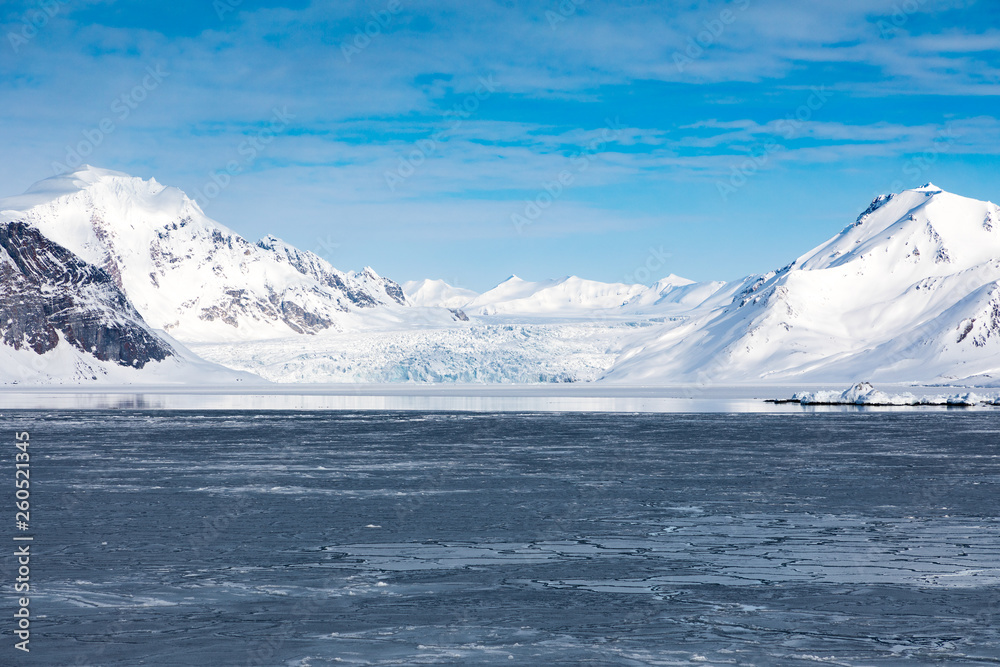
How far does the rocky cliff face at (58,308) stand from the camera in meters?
148

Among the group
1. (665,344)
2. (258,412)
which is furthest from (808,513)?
(665,344)

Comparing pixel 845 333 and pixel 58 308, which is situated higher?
pixel 58 308

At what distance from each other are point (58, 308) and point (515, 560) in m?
153

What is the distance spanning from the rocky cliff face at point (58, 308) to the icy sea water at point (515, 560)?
420 feet

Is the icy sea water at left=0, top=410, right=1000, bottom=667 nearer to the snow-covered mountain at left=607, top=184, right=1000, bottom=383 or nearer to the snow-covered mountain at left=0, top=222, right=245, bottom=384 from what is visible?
the snow-covered mountain at left=607, top=184, right=1000, bottom=383

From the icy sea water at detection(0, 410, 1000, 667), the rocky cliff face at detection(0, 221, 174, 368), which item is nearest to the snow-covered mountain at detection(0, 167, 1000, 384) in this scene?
the rocky cliff face at detection(0, 221, 174, 368)

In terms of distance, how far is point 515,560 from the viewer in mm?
14844

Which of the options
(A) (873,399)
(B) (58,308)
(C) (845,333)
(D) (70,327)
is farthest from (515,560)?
(C) (845,333)

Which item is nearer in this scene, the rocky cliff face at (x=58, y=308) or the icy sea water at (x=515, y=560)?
the icy sea water at (x=515, y=560)

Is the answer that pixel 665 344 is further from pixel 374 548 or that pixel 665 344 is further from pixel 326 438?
pixel 374 548

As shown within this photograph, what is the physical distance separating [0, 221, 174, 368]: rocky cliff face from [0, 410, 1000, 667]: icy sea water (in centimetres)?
12799

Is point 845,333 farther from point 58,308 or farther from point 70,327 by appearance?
point 58,308

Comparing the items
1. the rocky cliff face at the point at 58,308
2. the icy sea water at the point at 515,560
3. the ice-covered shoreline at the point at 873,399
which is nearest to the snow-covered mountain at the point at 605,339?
the rocky cliff face at the point at 58,308

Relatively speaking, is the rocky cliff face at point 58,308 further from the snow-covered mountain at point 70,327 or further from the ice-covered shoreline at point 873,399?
the ice-covered shoreline at point 873,399
